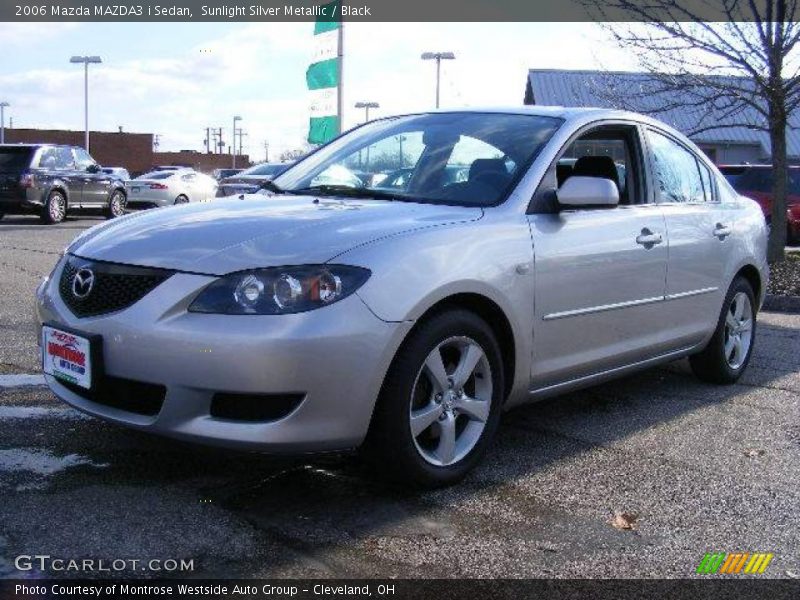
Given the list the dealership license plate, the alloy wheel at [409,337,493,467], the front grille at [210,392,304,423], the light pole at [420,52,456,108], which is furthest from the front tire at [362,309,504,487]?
the light pole at [420,52,456,108]

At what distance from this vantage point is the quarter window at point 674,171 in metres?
5.07

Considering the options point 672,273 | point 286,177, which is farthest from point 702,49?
point 286,177

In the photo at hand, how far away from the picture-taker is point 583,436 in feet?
14.7

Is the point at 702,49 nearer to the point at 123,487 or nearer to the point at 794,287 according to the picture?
the point at 794,287

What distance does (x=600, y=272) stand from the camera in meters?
4.26

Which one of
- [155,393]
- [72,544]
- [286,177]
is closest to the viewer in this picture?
[72,544]

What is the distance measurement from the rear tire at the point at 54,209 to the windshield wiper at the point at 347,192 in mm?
15905

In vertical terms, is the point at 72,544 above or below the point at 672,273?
below

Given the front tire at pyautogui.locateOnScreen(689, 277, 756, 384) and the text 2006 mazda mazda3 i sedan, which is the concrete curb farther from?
the text 2006 mazda mazda3 i sedan

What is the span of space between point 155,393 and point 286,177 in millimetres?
1961

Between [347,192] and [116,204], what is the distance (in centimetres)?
1899

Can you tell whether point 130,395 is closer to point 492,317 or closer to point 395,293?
point 395,293

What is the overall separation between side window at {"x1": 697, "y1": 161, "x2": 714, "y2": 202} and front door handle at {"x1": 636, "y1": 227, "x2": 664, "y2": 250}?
0.99m

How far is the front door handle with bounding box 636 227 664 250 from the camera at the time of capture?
4586 mm
